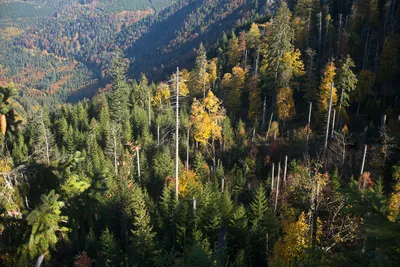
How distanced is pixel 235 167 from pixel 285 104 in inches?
499

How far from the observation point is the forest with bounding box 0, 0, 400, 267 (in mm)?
6590

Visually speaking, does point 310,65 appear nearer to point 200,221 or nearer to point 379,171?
point 379,171

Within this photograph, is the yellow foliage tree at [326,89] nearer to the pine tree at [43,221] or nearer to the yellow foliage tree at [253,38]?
the yellow foliage tree at [253,38]

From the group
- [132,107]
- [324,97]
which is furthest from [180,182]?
[132,107]

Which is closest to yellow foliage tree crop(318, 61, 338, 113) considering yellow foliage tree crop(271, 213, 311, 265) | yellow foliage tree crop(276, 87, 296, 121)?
yellow foliage tree crop(276, 87, 296, 121)

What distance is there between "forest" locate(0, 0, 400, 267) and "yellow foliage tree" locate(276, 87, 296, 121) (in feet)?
0.47

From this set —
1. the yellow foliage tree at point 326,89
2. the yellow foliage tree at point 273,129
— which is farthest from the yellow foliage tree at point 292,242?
the yellow foliage tree at point 326,89

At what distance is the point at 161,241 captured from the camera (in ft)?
74.9

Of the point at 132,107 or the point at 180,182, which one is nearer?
the point at 180,182

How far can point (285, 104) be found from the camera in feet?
140

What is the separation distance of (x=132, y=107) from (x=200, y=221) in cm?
3962

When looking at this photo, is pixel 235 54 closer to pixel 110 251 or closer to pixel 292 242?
pixel 292 242

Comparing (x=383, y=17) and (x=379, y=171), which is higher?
(x=383, y=17)

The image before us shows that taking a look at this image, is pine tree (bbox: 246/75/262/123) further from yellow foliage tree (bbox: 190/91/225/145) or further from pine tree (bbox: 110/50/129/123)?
pine tree (bbox: 110/50/129/123)
